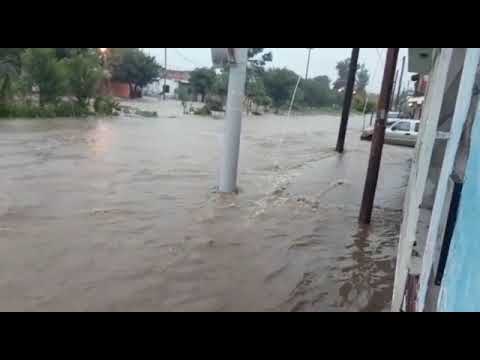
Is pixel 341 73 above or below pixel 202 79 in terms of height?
above

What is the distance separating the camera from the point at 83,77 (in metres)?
24.8

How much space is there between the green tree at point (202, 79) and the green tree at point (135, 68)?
16.1 feet

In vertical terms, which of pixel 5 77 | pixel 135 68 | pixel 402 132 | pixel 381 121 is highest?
pixel 135 68

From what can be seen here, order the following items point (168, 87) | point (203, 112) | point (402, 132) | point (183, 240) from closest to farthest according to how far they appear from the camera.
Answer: point (183, 240)
point (402, 132)
point (203, 112)
point (168, 87)

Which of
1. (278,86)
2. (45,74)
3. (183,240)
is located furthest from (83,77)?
(278,86)

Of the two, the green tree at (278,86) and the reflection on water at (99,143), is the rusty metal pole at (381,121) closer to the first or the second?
the reflection on water at (99,143)

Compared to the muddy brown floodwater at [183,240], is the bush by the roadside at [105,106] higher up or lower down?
higher up

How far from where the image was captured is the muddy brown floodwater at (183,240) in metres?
3.60

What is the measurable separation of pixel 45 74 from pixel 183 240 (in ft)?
67.1

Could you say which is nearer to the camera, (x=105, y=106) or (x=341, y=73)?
(x=105, y=106)

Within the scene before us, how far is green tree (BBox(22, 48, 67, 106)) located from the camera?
20.7m

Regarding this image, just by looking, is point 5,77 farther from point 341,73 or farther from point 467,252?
point 341,73

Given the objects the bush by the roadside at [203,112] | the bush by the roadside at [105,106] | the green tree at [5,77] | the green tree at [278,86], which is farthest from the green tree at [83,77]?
the green tree at [278,86]
